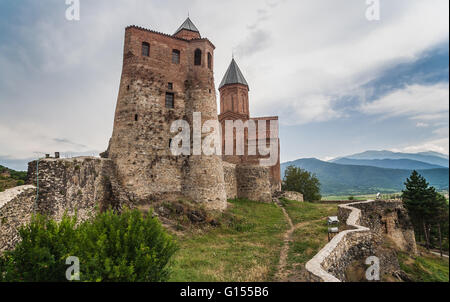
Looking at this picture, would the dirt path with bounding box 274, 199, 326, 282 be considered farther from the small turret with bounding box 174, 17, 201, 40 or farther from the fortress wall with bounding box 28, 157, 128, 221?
the small turret with bounding box 174, 17, 201, 40

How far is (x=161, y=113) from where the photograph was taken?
18750mm

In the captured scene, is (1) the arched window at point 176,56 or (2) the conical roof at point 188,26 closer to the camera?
(1) the arched window at point 176,56

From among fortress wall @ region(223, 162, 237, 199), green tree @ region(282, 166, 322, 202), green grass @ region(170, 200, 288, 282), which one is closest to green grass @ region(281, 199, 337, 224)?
green grass @ region(170, 200, 288, 282)

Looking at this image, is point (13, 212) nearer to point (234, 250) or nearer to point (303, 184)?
point (234, 250)

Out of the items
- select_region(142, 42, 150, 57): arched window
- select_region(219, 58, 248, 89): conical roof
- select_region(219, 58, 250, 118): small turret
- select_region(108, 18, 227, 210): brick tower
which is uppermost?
select_region(219, 58, 248, 89): conical roof

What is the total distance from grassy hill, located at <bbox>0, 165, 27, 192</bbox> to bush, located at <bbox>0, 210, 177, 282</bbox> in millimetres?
5346

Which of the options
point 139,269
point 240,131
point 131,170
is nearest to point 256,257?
point 139,269

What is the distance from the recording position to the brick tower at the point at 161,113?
56.9 feet

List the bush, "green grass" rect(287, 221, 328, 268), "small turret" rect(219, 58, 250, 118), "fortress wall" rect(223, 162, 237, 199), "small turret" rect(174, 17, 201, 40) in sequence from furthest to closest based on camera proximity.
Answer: "small turret" rect(219, 58, 250, 118) → "fortress wall" rect(223, 162, 237, 199) → "small turret" rect(174, 17, 201, 40) → "green grass" rect(287, 221, 328, 268) → the bush

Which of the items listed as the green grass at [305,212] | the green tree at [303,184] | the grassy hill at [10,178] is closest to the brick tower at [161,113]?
the grassy hill at [10,178]

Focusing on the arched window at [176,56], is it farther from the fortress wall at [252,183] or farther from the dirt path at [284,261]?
the dirt path at [284,261]

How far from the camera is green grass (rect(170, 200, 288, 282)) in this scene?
30.3ft

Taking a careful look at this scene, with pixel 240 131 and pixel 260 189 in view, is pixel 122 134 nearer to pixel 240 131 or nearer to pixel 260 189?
pixel 260 189

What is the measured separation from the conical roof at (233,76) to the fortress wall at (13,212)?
3381cm
